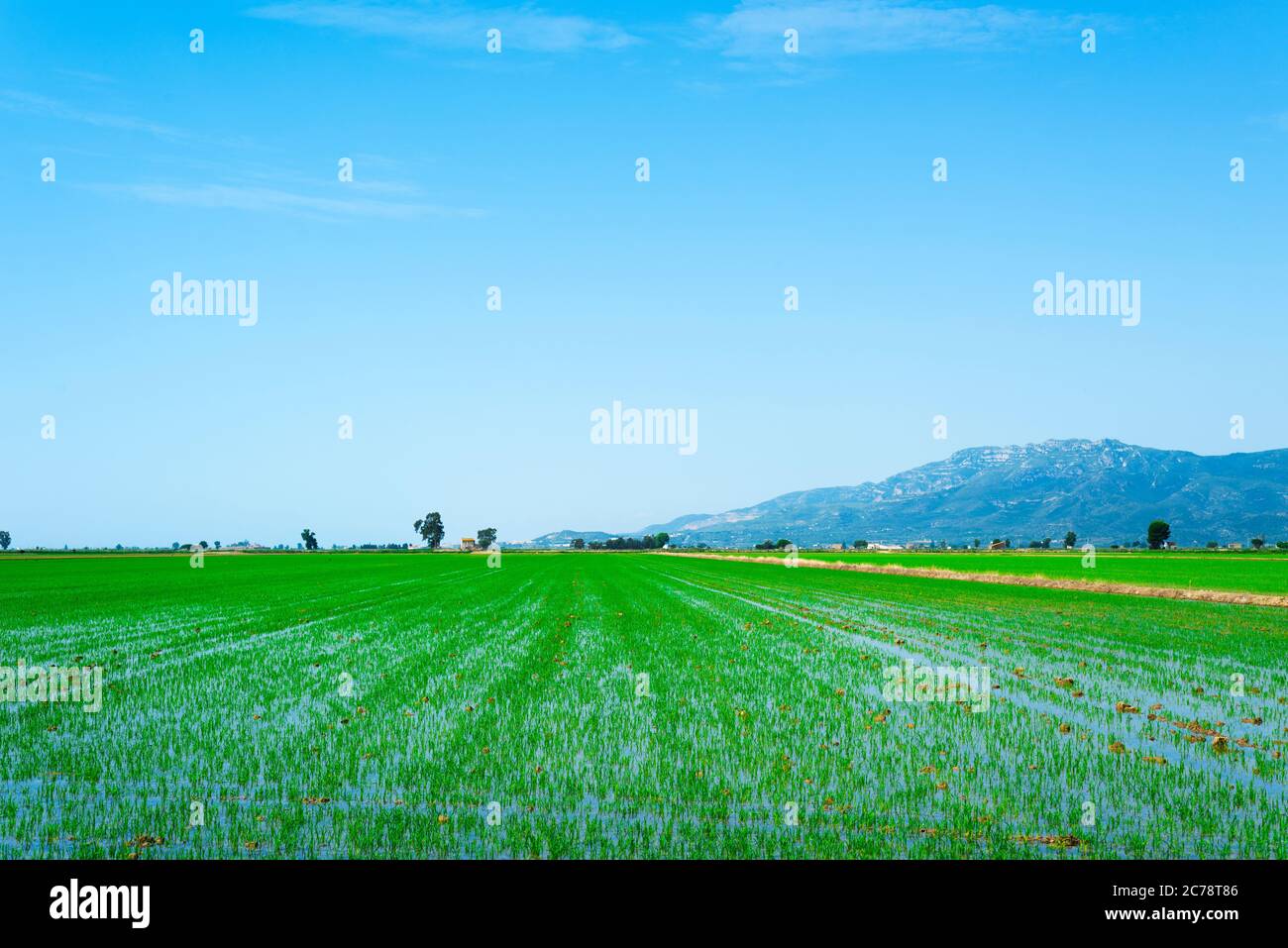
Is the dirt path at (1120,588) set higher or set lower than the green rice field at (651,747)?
lower

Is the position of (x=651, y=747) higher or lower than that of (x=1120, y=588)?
higher

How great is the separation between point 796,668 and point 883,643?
6922 mm

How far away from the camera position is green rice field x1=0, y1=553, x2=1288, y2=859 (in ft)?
31.8

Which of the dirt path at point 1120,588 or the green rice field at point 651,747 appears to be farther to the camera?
the dirt path at point 1120,588

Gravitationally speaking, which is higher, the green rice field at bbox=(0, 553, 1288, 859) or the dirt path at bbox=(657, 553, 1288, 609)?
the green rice field at bbox=(0, 553, 1288, 859)

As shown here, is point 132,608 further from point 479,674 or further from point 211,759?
point 211,759

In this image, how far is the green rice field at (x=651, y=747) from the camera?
31.8ft

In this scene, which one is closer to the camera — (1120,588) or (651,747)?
(651,747)

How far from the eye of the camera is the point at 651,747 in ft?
45.6

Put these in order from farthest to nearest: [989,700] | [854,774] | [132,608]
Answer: [132,608], [989,700], [854,774]

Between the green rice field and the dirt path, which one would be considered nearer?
the green rice field

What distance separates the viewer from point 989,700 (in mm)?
18188
